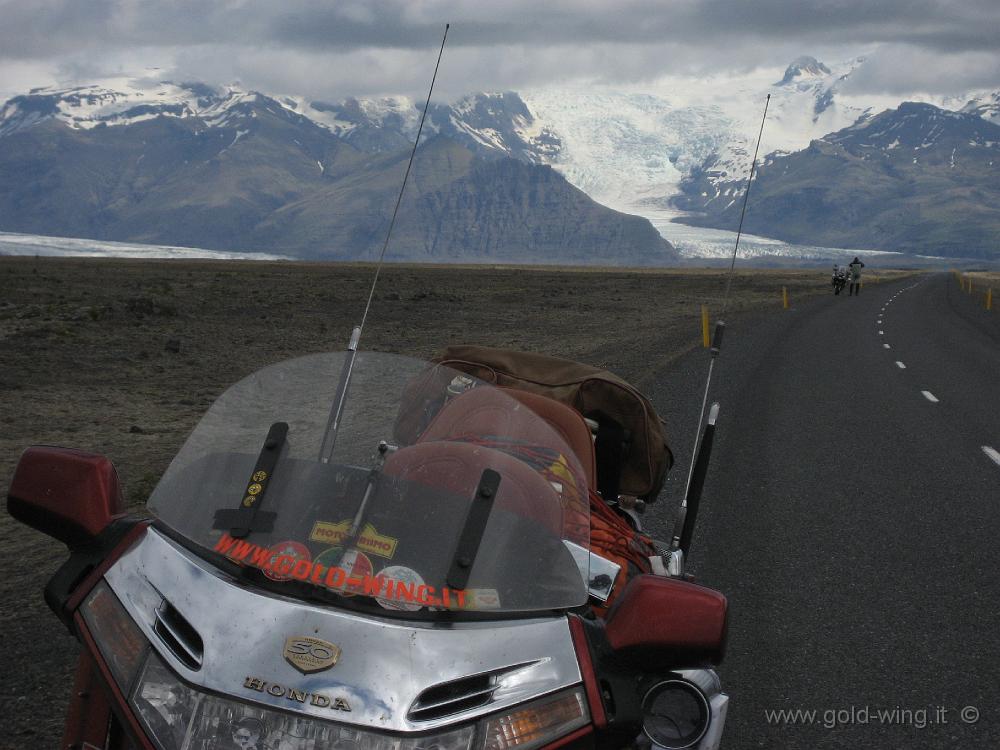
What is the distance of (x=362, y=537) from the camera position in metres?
2.47

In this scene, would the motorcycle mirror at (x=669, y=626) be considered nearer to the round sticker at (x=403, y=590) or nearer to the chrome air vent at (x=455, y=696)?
the chrome air vent at (x=455, y=696)

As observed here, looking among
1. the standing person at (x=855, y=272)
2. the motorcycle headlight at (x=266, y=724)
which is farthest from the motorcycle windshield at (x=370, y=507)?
the standing person at (x=855, y=272)

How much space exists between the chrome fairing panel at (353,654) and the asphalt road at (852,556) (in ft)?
6.24

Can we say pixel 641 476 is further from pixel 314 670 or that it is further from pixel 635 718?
pixel 314 670

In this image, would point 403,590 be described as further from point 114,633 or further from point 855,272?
point 855,272

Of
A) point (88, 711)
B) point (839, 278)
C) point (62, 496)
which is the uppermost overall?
point (839, 278)

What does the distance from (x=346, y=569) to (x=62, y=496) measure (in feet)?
2.61

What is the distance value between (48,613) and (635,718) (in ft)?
11.9

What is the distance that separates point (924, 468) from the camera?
29.3 feet

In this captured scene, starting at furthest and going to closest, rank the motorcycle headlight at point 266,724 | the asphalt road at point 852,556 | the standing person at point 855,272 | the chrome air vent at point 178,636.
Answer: the standing person at point 855,272
the asphalt road at point 852,556
the chrome air vent at point 178,636
the motorcycle headlight at point 266,724

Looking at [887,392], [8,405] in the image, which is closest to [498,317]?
[887,392]

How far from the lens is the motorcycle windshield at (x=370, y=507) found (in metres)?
2.38

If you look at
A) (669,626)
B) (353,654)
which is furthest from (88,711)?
(669,626)

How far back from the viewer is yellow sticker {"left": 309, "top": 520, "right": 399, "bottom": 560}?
243cm
